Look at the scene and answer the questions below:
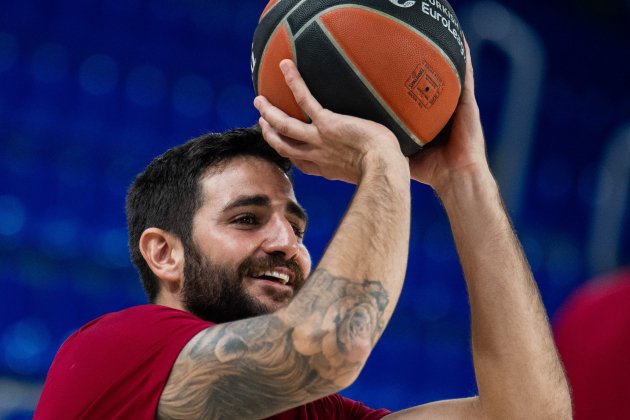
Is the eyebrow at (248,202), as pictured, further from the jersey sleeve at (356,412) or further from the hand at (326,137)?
the jersey sleeve at (356,412)

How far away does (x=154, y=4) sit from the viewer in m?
6.52

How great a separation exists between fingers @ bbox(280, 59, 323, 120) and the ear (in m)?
0.72

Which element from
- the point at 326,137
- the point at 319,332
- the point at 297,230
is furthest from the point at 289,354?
the point at 297,230

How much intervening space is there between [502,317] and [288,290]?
64 cm

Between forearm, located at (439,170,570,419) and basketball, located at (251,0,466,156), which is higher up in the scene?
basketball, located at (251,0,466,156)

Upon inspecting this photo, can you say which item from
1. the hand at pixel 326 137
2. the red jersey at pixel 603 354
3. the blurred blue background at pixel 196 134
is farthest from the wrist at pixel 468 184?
the blurred blue background at pixel 196 134

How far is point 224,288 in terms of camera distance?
272cm

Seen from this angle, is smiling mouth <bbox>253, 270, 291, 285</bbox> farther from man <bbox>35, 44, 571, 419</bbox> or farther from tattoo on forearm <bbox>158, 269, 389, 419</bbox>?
tattoo on forearm <bbox>158, 269, 389, 419</bbox>

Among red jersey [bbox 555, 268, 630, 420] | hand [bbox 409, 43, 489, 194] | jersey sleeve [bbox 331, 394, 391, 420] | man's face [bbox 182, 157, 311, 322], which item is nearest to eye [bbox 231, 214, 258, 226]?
man's face [bbox 182, 157, 311, 322]

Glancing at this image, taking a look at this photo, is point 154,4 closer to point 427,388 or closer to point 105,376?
point 427,388

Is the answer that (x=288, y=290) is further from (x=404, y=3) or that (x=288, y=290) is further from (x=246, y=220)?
(x=404, y=3)

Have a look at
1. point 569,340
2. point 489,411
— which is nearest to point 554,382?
point 489,411

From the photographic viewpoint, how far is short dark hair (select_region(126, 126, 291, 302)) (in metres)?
2.93

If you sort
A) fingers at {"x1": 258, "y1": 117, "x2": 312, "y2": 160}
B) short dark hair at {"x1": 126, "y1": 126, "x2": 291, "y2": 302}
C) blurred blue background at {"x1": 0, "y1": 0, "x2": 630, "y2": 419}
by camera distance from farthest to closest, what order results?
blurred blue background at {"x1": 0, "y1": 0, "x2": 630, "y2": 419}
short dark hair at {"x1": 126, "y1": 126, "x2": 291, "y2": 302}
fingers at {"x1": 258, "y1": 117, "x2": 312, "y2": 160}
